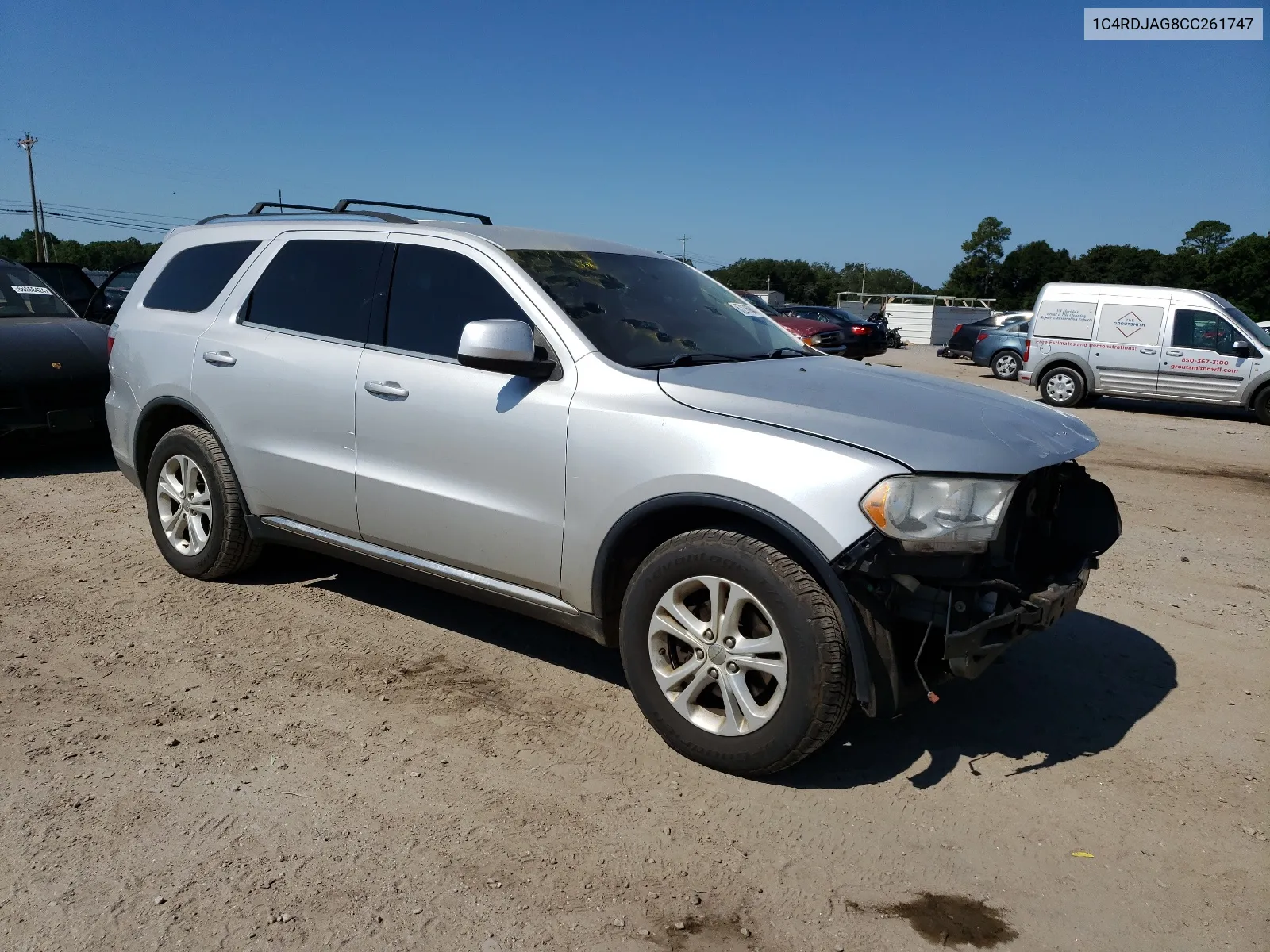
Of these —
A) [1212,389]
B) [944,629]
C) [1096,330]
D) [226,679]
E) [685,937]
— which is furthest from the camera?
[1096,330]

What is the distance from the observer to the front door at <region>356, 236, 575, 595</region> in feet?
12.4

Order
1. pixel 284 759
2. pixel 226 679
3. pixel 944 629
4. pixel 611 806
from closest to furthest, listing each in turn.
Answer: pixel 944 629
pixel 611 806
pixel 284 759
pixel 226 679

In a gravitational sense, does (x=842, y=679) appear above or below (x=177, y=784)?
above

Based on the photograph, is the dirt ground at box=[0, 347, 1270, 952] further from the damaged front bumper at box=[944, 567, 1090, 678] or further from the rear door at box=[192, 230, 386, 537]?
the rear door at box=[192, 230, 386, 537]

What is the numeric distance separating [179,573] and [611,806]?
10.8ft

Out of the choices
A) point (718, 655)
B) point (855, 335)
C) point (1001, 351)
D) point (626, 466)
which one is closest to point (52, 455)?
point (626, 466)

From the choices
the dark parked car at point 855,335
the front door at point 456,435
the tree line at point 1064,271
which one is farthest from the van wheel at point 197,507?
the tree line at point 1064,271

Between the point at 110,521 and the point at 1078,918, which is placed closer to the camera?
the point at 1078,918

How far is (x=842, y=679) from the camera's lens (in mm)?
3121

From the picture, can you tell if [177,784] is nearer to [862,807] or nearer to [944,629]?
[862,807]

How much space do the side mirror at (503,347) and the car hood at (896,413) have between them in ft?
1.60

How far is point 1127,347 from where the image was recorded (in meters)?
15.9

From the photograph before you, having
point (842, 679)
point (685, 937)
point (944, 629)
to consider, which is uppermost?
point (944, 629)

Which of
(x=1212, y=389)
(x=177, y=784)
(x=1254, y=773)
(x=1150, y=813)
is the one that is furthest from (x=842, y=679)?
(x=1212, y=389)
